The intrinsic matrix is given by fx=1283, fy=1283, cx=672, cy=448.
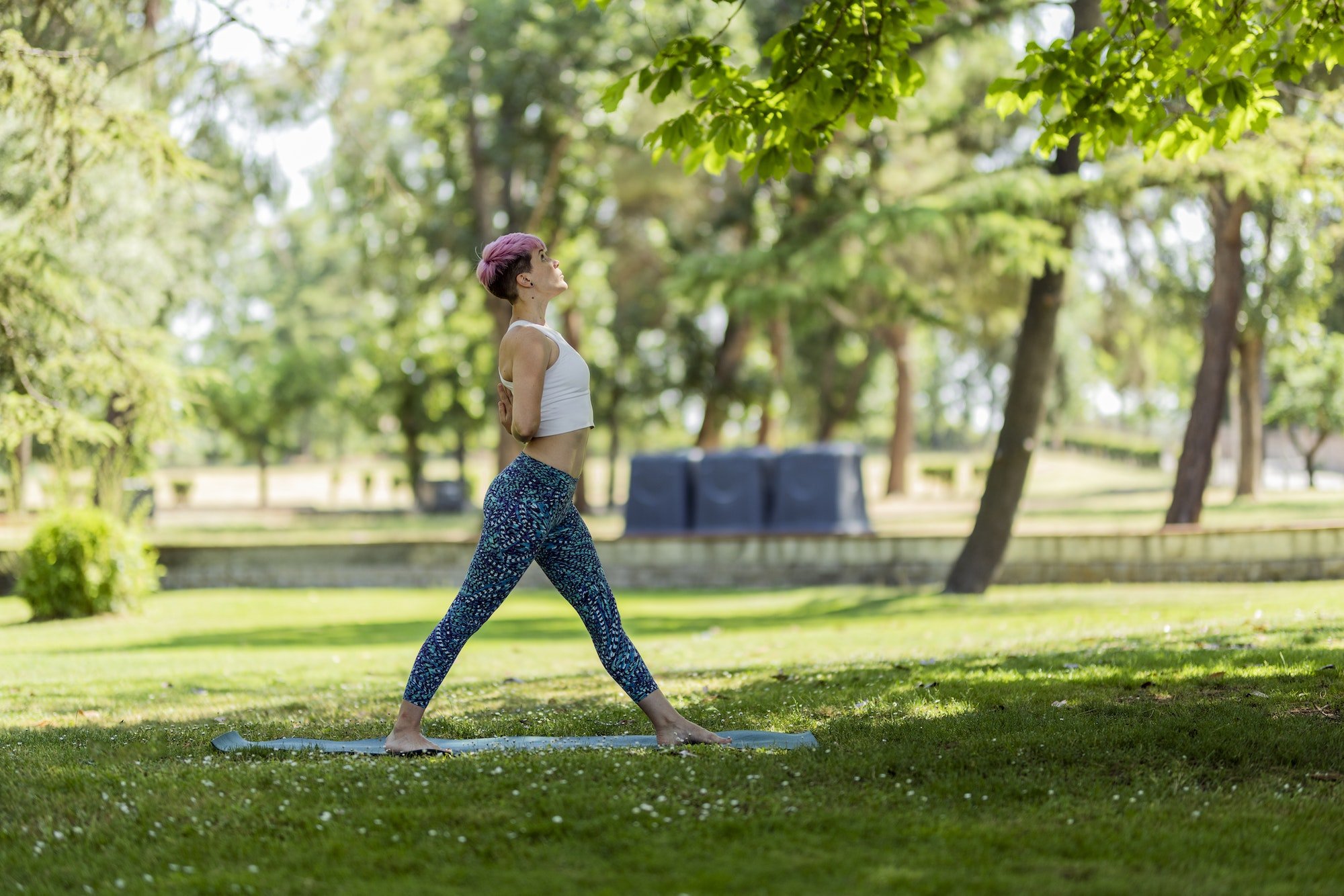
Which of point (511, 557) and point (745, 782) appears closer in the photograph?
point (745, 782)

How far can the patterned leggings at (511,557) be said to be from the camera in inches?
200

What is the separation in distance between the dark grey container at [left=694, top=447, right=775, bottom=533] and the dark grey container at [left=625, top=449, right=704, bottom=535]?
205mm

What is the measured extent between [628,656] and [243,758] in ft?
5.30

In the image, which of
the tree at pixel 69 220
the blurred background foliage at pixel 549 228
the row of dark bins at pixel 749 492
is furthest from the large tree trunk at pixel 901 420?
the tree at pixel 69 220

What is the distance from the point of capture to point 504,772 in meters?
4.69

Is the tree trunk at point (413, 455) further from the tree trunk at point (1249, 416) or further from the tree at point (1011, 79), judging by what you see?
the tree at point (1011, 79)

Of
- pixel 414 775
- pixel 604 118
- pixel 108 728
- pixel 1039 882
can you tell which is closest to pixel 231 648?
pixel 108 728

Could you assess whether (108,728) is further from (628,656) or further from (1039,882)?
(1039,882)

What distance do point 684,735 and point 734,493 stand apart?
13.9m

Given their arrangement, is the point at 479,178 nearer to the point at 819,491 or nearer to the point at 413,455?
the point at 819,491

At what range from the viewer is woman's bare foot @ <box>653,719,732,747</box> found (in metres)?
5.24

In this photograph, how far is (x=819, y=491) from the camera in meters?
18.8

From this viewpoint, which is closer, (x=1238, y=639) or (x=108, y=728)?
(x=108, y=728)

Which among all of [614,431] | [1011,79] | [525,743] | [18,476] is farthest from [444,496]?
[525,743]
